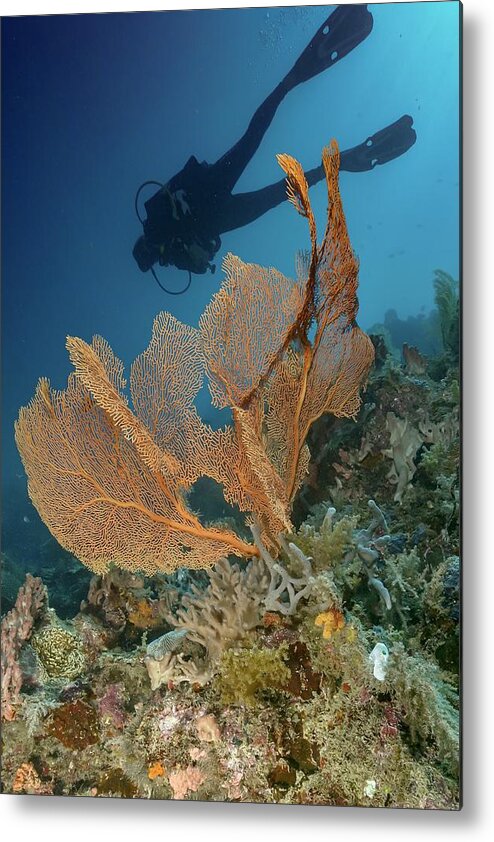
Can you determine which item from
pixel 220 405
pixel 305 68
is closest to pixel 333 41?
pixel 305 68

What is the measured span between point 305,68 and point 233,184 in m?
0.54

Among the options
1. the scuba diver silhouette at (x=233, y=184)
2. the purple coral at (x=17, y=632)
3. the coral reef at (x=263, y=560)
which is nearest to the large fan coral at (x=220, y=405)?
the coral reef at (x=263, y=560)

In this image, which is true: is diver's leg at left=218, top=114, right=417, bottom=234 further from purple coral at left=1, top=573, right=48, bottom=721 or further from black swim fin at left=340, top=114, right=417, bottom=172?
purple coral at left=1, top=573, right=48, bottom=721

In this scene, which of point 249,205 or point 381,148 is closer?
point 381,148

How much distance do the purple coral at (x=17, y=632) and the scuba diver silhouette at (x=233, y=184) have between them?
135 cm

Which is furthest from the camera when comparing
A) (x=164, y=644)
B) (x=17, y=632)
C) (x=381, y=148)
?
(x=17, y=632)

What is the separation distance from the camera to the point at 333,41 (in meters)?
3.94

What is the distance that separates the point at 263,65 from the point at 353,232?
0.78 m

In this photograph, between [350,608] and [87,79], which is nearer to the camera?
[350,608]

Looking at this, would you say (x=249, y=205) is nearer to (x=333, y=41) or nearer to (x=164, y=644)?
(x=333, y=41)

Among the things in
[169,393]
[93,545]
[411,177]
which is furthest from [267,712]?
[411,177]

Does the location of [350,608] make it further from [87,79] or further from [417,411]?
[87,79]

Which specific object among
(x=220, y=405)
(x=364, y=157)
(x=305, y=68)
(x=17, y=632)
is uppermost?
(x=305, y=68)

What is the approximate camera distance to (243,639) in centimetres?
394
